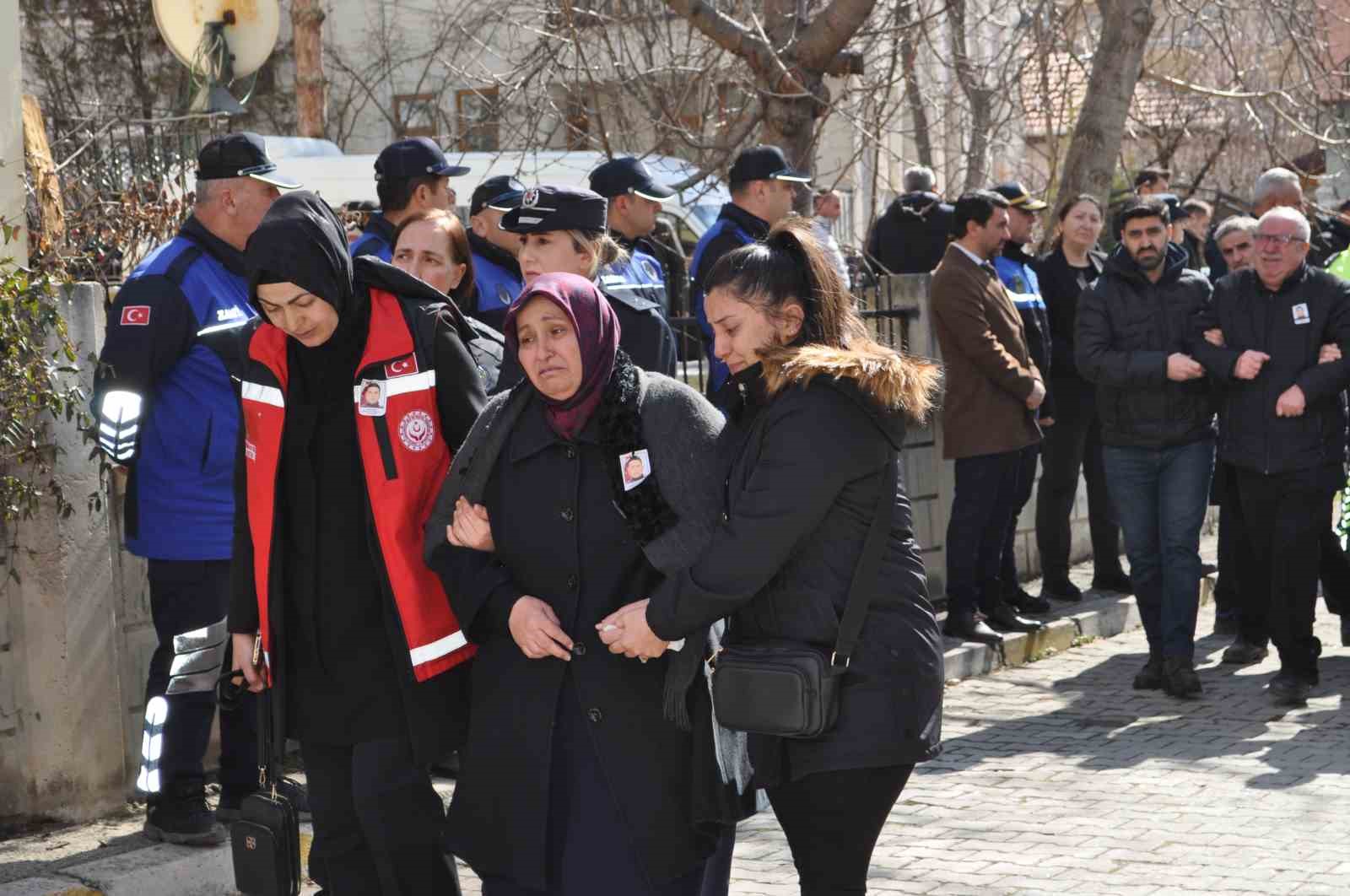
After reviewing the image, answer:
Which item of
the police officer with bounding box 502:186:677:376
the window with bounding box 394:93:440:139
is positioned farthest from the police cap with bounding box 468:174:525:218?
the window with bounding box 394:93:440:139

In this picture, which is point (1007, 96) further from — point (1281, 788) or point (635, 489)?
point (635, 489)

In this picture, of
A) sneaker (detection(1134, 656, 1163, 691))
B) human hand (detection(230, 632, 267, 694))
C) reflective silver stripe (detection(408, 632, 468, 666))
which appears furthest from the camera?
sneaker (detection(1134, 656, 1163, 691))

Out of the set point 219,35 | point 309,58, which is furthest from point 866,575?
point 309,58

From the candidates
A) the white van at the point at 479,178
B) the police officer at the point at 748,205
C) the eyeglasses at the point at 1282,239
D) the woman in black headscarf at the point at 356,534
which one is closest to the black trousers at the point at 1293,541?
the eyeglasses at the point at 1282,239

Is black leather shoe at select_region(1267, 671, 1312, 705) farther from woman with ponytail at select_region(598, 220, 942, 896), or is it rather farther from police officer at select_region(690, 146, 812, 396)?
woman with ponytail at select_region(598, 220, 942, 896)

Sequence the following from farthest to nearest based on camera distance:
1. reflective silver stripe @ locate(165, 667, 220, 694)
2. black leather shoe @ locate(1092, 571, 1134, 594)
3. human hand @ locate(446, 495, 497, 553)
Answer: black leather shoe @ locate(1092, 571, 1134, 594) → reflective silver stripe @ locate(165, 667, 220, 694) → human hand @ locate(446, 495, 497, 553)

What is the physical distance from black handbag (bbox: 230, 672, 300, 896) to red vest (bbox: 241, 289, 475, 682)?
1.22ft

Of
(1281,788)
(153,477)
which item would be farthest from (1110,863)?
(153,477)

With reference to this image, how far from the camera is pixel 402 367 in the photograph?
4.36 m

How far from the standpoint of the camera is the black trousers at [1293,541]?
801 centimetres

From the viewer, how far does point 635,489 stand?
3945 millimetres

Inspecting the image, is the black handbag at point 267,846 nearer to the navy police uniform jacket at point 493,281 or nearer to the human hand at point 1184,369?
the navy police uniform jacket at point 493,281

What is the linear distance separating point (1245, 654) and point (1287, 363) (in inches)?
66.7

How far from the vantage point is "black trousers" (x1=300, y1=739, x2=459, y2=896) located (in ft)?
14.3
